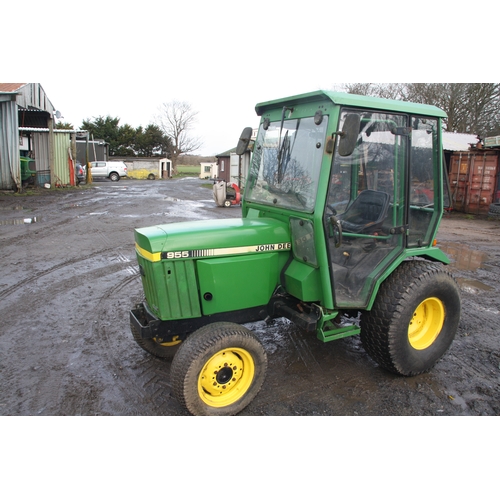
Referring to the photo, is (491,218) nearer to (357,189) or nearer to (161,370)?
(357,189)

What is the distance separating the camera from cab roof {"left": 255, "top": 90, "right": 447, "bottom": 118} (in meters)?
3.16

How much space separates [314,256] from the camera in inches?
133

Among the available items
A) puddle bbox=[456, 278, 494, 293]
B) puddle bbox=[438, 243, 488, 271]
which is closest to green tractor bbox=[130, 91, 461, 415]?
puddle bbox=[456, 278, 494, 293]

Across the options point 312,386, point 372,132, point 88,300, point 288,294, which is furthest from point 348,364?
point 88,300

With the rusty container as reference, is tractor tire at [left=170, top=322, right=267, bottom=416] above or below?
below

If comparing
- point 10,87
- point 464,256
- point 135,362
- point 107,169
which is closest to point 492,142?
point 464,256

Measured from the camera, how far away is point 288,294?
12.3ft

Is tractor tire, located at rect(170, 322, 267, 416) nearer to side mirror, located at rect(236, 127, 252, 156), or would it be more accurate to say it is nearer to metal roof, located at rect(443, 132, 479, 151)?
side mirror, located at rect(236, 127, 252, 156)

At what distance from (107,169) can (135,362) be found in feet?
105

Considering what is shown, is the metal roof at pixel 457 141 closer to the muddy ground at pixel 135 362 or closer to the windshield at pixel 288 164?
the muddy ground at pixel 135 362

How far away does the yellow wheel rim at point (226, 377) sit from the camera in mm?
3164

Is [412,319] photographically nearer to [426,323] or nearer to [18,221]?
[426,323]

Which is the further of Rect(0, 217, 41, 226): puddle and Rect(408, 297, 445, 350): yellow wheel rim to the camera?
Rect(0, 217, 41, 226): puddle

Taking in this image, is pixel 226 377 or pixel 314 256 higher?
pixel 314 256
